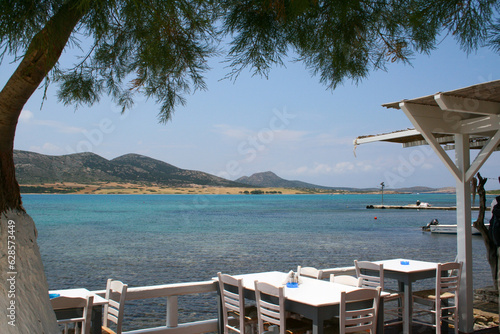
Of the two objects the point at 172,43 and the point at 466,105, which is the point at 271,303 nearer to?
the point at 172,43

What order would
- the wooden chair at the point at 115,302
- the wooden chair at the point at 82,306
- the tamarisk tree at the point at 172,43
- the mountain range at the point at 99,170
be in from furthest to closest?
the mountain range at the point at 99,170 → the wooden chair at the point at 115,302 → the wooden chair at the point at 82,306 → the tamarisk tree at the point at 172,43

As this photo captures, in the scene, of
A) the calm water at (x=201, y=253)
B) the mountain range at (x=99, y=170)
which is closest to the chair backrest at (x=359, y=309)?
the calm water at (x=201, y=253)

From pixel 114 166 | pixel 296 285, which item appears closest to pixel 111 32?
pixel 296 285

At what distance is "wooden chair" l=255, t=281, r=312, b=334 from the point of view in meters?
3.77

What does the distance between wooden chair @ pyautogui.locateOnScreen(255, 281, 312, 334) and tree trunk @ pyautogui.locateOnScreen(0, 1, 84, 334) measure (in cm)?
227

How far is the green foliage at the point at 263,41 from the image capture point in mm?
3072

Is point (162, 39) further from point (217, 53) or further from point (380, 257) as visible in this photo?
point (380, 257)

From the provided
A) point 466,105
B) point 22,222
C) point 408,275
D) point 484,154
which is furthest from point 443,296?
point 22,222

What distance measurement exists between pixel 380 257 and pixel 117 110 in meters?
24.2

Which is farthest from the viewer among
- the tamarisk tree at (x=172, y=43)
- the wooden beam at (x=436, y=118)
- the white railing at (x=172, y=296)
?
the wooden beam at (x=436, y=118)

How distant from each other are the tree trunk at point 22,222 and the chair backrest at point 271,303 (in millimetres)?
2260

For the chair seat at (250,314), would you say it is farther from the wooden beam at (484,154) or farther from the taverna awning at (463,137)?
the wooden beam at (484,154)

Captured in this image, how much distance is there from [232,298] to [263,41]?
2.51m

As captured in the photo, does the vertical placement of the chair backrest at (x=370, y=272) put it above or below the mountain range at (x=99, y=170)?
below
